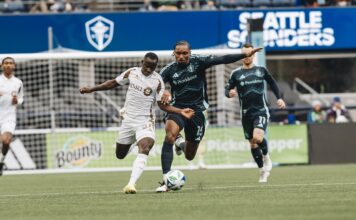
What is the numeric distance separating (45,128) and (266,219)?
19.2 meters

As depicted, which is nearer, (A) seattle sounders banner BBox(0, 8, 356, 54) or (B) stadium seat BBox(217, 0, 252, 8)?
(A) seattle sounders banner BBox(0, 8, 356, 54)

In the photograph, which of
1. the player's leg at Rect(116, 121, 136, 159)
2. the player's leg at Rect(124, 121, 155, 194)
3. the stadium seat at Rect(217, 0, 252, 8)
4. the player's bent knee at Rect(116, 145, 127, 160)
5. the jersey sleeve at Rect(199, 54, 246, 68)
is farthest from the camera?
the stadium seat at Rect(217, 0, 252, 8)

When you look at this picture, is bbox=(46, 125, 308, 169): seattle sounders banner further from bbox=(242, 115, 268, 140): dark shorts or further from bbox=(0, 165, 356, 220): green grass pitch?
bbox=(0, 165, 356, 220): green grass pitch

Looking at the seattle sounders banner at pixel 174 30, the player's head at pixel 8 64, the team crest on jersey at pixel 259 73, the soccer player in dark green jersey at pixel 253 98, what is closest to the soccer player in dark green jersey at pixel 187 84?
the soccer player in dark green jersey at pixel 253 98

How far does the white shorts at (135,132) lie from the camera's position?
48.0 ft

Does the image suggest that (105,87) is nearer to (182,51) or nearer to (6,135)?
(182,51)

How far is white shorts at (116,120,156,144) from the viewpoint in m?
14.6

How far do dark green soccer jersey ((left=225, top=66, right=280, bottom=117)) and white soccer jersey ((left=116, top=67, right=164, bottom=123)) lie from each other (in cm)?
374

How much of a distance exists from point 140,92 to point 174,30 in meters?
17.2

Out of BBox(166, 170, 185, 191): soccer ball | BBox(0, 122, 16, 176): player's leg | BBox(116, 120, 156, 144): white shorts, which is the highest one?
BBox(0, 122, 16, 176): player's leg

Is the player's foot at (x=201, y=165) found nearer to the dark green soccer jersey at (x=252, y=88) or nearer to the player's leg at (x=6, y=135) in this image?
the player's leg at (x=6, y=135)

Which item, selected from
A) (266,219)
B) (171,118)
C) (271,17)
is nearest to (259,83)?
(171,118)

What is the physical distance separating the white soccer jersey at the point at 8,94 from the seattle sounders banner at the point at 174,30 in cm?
1022

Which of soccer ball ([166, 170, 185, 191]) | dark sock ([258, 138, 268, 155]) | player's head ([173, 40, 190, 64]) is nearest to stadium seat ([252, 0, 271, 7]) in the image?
dark sock ([258, 138, 268, 155])
